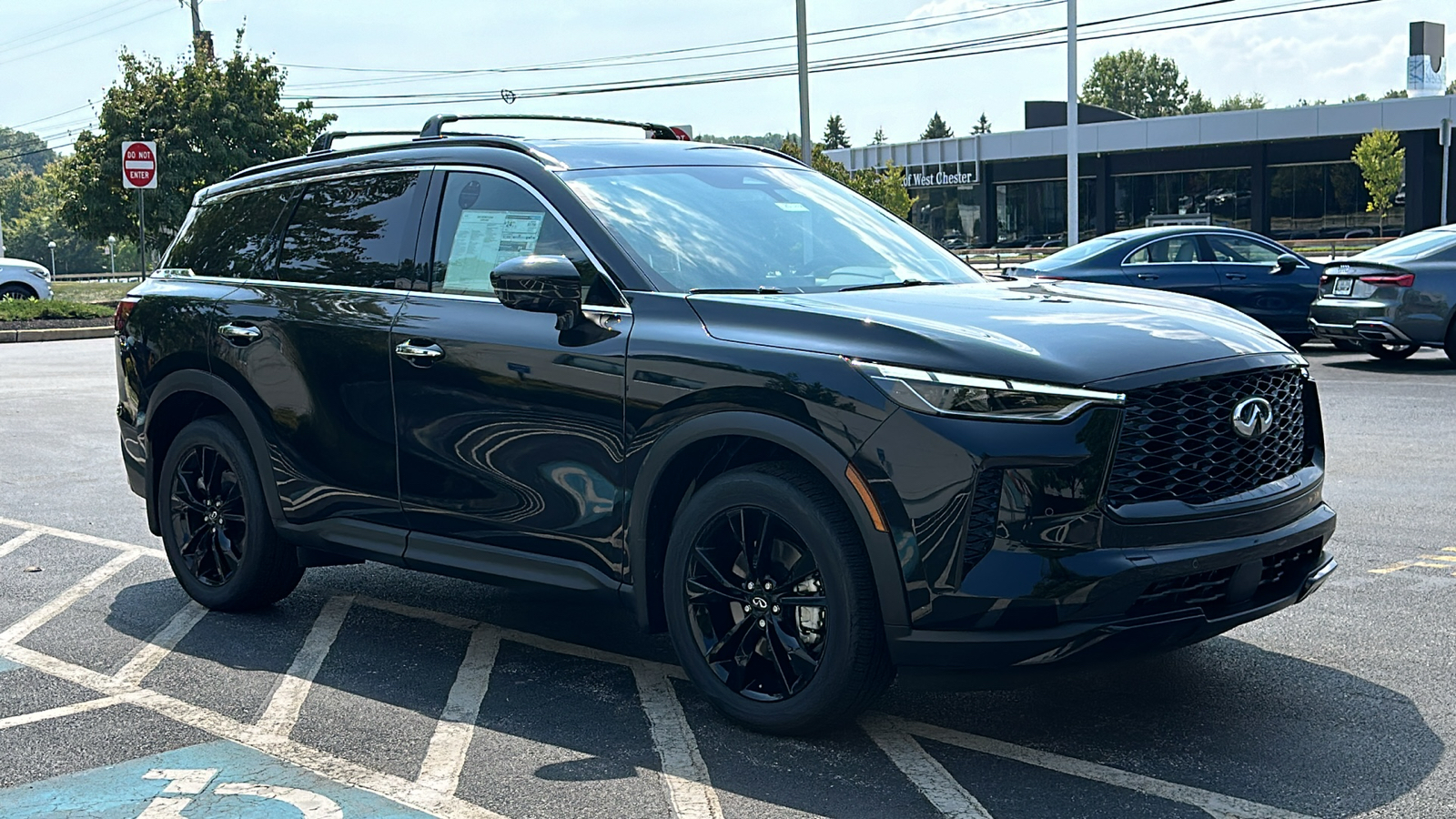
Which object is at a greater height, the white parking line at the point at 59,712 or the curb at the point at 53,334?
the curb at the point at 53,334

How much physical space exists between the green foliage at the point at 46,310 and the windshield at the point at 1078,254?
1879 cm

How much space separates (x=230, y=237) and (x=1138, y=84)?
524 ft

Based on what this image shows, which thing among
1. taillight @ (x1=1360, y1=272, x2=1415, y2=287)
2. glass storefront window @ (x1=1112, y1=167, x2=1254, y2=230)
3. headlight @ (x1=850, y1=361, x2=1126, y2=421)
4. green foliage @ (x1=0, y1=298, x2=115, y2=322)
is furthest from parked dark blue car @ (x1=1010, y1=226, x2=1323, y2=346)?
glass storefront window @ (x1=1112, y1=167, x2=1254, y2=230)

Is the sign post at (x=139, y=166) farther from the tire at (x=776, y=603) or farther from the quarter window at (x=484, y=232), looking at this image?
the tire at (x=776, y=603)

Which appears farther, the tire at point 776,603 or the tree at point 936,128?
the tree at point 936,128

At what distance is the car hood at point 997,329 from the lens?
4.27 meters

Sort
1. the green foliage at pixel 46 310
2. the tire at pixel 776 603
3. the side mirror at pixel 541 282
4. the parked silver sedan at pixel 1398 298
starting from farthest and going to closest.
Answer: the green foliage at pixel 46 310 → the parked silver sedan at pixel 1398 298 → the side mirror at pixel 541 282 → the tire at pixel 776 603

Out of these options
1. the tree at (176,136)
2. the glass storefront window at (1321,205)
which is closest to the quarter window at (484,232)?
the tree at (176,136)

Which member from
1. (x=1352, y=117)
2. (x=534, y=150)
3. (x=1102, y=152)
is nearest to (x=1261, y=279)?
(x=534, y=150)

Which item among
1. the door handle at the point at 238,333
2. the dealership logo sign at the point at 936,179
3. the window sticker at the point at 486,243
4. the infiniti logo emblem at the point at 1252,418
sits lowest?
the infiniti logo emblem at the point at 1252,418

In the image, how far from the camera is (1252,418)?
177 inches

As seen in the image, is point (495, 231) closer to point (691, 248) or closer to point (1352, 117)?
point (691, 248)

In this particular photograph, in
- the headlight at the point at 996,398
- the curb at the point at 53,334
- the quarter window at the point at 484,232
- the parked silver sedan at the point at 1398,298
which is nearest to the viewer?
the headlight at the point at 996,398

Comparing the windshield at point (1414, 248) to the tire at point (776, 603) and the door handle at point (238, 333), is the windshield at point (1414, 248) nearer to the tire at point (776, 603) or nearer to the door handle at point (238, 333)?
the door handle at point (238, 333)
